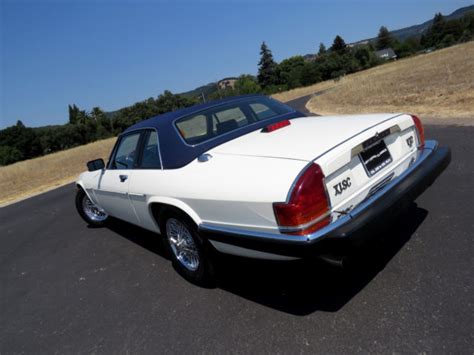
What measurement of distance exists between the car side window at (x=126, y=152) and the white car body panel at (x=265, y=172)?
0.40 metres

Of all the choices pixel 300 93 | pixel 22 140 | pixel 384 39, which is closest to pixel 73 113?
pixel 22 140

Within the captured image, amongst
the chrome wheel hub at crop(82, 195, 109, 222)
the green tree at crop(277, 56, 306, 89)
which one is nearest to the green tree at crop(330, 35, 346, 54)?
the green tree at crop(277, 56, 306, 89)

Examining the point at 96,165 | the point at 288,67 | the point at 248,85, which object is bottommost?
the point at 96,165

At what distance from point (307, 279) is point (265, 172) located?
1.14m

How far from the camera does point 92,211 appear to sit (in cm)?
566

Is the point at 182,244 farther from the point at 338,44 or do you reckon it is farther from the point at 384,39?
the point at 384,39

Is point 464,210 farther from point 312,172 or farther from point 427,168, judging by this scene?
point 312,172

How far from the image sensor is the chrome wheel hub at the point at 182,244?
10.3ft

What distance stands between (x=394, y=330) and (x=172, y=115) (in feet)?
9.14

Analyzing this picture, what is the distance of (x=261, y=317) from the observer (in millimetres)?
2590

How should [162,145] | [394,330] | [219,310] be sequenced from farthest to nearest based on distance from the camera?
[162,145], [219,310], [394,330]

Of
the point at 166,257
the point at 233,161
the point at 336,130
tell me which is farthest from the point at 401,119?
the point at 166,257

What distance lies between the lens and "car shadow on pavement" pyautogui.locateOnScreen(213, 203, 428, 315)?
2537mm

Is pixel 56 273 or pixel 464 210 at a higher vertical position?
pixel 56 273
